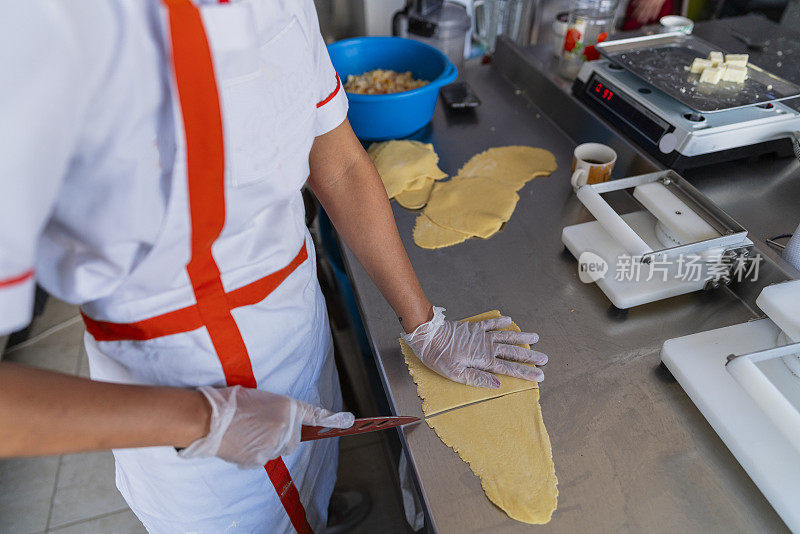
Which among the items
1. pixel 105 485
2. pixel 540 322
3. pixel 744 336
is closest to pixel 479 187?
pixel 540 322

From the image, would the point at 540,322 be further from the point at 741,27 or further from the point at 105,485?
the point at 105,485

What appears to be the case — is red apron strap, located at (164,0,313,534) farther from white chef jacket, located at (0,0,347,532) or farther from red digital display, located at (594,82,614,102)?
red digital display, located at (594,82,614,102)

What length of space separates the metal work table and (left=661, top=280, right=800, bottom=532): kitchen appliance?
5 cm

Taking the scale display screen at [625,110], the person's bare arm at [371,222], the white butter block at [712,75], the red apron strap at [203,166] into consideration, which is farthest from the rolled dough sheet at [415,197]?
the white butter block at [712,75]

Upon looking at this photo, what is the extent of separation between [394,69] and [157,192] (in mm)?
1484

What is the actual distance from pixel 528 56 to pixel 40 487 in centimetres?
251

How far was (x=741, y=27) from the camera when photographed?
6.20ft

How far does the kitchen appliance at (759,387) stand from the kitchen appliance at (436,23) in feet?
4.75

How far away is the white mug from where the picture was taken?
4.52 ft

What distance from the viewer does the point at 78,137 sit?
1.74 feet

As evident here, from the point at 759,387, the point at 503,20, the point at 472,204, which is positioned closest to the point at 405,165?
the point at 472,204

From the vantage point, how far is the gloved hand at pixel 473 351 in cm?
97

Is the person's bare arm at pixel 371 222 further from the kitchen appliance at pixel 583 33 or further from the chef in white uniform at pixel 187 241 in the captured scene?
the kitchen appliance at pixel 583 33

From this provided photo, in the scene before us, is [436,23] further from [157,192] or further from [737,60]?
[157,192]
